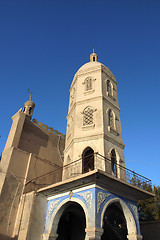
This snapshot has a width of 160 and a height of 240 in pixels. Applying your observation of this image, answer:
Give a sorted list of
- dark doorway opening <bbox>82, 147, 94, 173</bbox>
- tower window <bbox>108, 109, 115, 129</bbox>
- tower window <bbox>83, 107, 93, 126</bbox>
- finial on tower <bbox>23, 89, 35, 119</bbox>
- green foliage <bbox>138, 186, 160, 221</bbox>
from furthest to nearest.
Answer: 1. green foliage <bbox>138, 186, 160, 221</bbox>
2. finial on tower <bbox>23, 89, 35, 119</bbox>
3. tower window <bbox>108, 109, 115, 129</bbox>
4. tower window <bbox>83, 107, 93, 126</bbox>
5. dark doorway opening <bbox>82, 147, 94, 173</bbox>

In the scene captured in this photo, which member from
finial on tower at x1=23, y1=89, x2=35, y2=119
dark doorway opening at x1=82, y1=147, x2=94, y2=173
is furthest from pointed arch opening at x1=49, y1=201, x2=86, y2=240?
finial on tower at x1=23, y1=89, x2=35, y2=119

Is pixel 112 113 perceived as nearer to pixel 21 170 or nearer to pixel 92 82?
pixel 92 82

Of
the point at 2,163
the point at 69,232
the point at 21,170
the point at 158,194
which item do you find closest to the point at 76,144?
the point at 21,170

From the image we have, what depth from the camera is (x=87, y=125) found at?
493 inches

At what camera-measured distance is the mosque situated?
9172mm

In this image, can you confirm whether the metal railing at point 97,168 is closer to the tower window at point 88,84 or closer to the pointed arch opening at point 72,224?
the pointed arch opening at point 72,224

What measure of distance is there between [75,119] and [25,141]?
348cm

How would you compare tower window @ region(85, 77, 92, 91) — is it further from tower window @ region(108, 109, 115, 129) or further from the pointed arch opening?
the pointed arch opening

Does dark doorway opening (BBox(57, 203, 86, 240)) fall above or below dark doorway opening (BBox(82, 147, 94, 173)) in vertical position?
below

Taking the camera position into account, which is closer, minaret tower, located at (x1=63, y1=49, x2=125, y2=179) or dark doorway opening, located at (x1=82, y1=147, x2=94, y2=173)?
minaret tower, located at (x1=63, y1=49, x2=125, y2=179)

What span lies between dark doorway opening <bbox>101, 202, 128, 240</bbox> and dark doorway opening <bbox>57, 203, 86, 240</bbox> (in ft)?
4.15

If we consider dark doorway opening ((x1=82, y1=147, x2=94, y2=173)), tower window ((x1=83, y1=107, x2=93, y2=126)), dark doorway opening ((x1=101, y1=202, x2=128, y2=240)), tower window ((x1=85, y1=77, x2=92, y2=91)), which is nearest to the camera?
Answer: dark doorway opening ((x1=101, y1=202, x2=128, y2=240))

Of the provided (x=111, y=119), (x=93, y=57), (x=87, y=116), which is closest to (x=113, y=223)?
(x=111, y=119)

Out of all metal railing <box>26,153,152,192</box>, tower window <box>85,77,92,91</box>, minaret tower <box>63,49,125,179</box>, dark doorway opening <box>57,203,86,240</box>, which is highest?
tower window <box>85,77,92,91</box>
